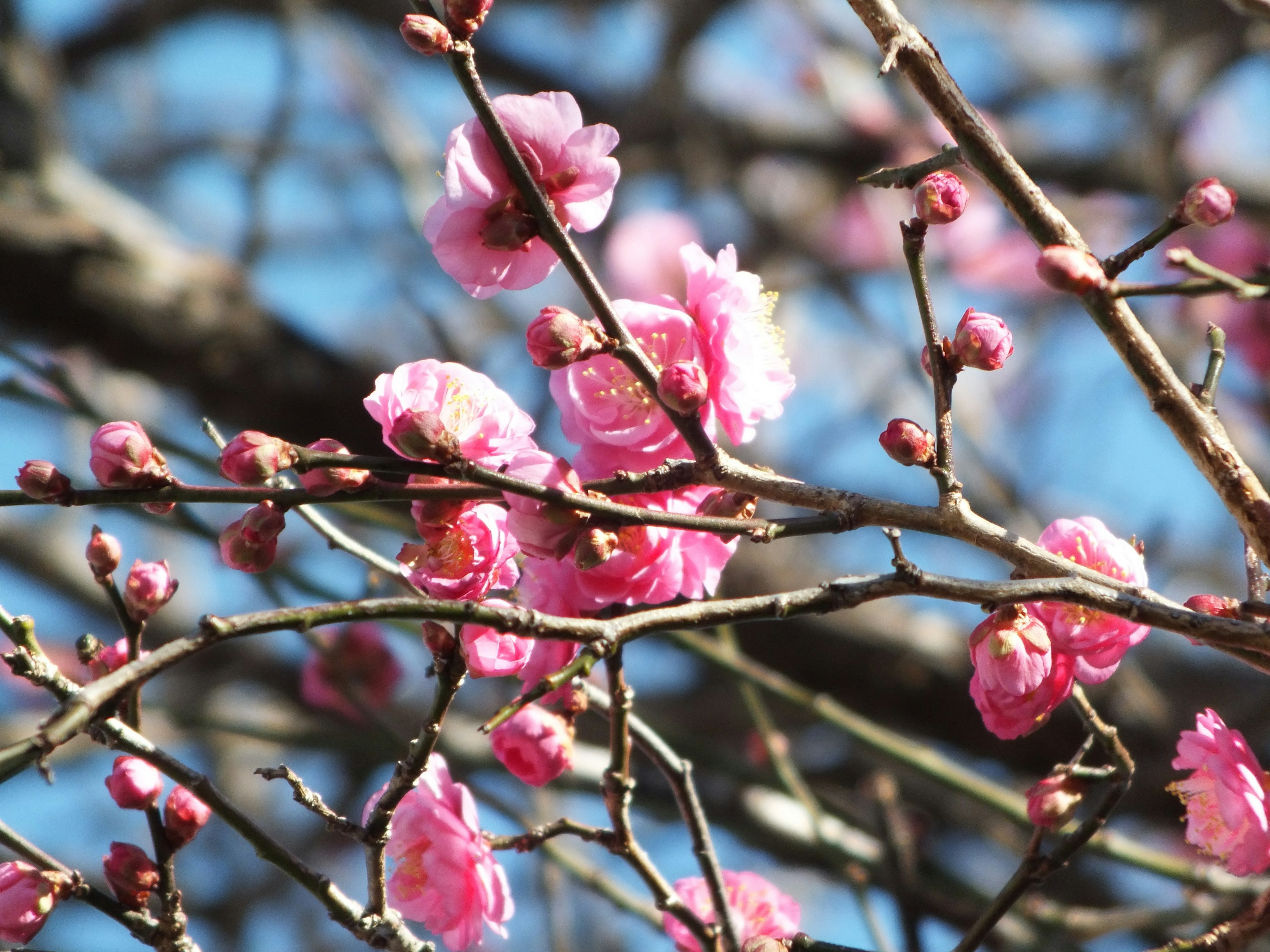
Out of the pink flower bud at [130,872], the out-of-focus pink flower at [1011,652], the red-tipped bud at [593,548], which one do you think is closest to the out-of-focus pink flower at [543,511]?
the red-tipped bud at [593,548]

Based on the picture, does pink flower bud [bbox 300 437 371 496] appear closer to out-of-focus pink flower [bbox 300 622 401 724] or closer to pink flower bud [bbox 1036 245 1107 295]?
pink flower bud [bbox 1036 245 1107 295]

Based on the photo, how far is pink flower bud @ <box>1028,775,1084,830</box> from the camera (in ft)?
3.49

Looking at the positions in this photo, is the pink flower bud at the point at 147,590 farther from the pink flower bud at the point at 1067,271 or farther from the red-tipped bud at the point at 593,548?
the pink flower bud at the point at 1067,271

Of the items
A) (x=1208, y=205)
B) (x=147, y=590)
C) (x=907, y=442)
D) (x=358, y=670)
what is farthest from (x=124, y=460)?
(x=358, y=670)

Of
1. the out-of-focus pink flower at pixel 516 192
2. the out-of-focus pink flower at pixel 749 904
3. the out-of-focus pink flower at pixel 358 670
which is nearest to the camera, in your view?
the out-of-focus pink flower at pixel 516 192

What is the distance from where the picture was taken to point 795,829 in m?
2.27

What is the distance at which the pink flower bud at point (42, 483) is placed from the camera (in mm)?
867

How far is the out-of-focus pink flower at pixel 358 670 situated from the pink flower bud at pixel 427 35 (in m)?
1.16

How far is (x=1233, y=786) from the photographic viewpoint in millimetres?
977

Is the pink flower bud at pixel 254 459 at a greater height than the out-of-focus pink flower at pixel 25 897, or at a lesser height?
greater

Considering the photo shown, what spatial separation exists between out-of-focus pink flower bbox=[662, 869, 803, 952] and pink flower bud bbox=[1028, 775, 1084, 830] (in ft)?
1.10

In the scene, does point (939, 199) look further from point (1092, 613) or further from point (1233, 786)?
point (1233, 786)

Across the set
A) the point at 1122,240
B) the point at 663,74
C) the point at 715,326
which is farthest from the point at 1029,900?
the point at 1122,240

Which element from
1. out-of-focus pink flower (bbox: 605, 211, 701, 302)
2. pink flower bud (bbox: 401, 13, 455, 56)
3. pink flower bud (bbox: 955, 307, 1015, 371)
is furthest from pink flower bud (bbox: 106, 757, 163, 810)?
out-of-focus pink flower (bbox: 605, 211, 701, 302)
